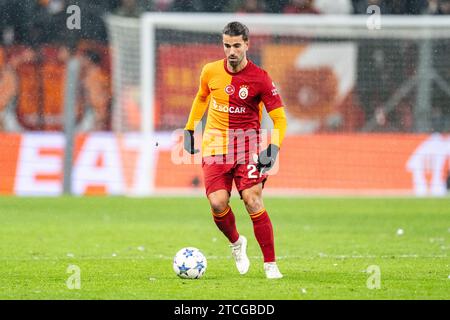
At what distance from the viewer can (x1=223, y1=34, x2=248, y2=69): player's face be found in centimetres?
988

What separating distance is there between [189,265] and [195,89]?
12867mm

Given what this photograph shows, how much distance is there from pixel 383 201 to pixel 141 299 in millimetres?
13018

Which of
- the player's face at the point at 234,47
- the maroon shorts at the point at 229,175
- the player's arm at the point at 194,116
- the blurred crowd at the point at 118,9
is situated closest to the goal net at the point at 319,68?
the blurred crowd at the point at 118,9

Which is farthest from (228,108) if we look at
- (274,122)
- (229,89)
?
(274,122)

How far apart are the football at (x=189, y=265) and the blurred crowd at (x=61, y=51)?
12911 millimetres

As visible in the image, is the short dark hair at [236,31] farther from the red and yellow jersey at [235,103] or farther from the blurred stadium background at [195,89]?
the blurred stadium background at [195,89]

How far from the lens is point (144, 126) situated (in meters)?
21.4

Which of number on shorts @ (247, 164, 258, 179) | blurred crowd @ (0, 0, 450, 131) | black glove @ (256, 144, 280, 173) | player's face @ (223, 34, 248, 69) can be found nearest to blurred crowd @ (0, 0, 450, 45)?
blurred crowd @ (0, 0, 450, 131)

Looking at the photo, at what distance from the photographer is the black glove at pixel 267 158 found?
32.4ft

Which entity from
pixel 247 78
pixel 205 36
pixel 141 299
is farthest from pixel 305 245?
pixel 205 36

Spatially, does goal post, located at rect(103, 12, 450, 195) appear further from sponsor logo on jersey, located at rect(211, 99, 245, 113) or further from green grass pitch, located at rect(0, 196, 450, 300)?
sponsor logo on jersey, located at rect(211, 99, 245, 113)

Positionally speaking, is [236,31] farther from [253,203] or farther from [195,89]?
[195,89]

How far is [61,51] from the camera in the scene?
2300cm

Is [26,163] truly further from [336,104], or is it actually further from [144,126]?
[336,104]
